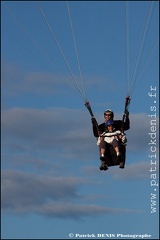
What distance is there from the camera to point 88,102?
2258 cm

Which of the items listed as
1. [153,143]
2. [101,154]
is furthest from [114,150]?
[153,143]

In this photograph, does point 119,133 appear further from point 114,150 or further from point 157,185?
point 157,185

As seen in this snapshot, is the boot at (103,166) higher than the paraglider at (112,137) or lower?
lower

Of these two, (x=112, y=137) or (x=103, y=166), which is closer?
(x=103, y=166)

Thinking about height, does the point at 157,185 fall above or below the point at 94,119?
below

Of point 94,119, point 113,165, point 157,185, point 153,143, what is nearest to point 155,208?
point 157,185

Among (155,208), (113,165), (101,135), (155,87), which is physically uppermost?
(155,87)

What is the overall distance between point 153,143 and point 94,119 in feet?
20.9

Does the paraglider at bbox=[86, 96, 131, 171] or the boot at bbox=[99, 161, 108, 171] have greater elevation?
the paraglider at bbox=[86, 96, 131, 171]

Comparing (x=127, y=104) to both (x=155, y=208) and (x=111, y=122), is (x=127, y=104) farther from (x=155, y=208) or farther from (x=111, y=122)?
(x=155, y=208)

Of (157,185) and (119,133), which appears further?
(157,185)

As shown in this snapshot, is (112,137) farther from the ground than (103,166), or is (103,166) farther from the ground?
(112,137)

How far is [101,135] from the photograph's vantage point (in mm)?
23344

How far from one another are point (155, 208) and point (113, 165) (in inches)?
216
